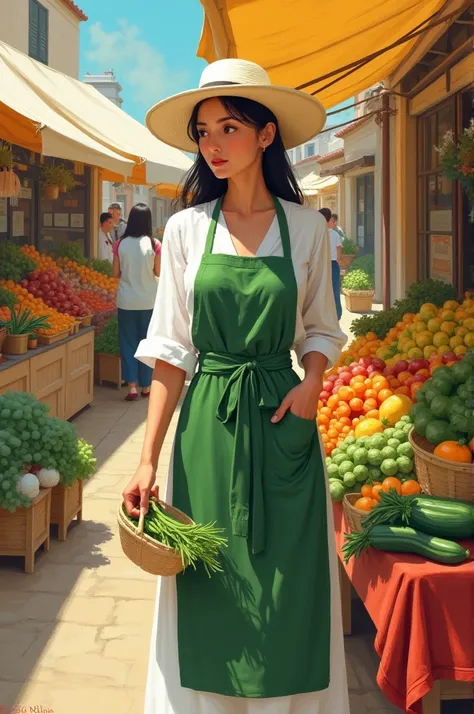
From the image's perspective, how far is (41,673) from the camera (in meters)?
3.41

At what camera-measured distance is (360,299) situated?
60.2ft

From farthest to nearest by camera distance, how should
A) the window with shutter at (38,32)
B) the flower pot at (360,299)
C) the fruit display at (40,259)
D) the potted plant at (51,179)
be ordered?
the flower pot at (360,299), the window with shutter at (38,32), the potted plant at (51,179), the fruit display at (40,259)

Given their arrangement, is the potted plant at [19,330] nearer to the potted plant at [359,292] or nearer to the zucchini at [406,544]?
the zucchini at [406,544]

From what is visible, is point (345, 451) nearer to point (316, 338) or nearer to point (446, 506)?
point (446, 506)

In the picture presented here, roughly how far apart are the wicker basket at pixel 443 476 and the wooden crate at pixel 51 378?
396 cm

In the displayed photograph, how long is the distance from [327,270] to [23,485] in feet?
8.49

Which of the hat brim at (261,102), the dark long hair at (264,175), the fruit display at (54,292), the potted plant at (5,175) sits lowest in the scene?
the dark long hair at (264,175)

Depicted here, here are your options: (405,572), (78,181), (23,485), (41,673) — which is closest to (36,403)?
(23,485)

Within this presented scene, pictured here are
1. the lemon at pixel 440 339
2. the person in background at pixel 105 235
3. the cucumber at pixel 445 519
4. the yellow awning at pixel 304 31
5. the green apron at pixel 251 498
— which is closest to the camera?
the green apron at pixel 251 498

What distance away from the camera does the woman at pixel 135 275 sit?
343 inches

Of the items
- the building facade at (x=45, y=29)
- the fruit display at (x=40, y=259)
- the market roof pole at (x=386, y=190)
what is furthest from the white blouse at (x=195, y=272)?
the building facade at (x=45, y=29)

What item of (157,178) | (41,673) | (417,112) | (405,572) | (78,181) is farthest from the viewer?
(78,181)

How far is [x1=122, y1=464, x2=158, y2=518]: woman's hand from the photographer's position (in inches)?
87.0

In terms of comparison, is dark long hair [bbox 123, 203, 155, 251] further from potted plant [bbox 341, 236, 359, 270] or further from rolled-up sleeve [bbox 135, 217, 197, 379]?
potted plant [bbox 341, 236, 359, 270]
